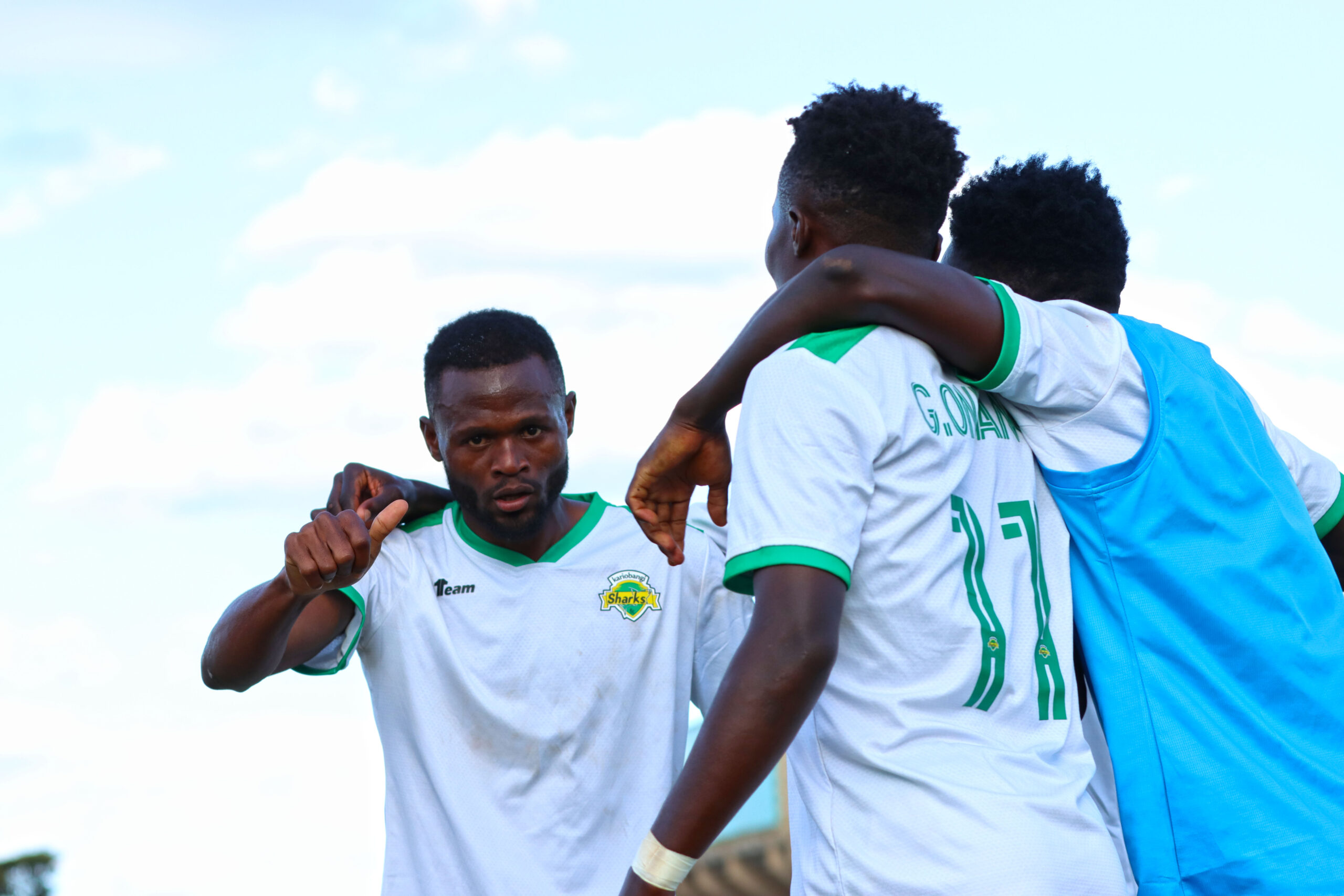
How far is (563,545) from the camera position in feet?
13.8

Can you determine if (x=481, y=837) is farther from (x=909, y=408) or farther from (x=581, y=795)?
(x=909, y=408)

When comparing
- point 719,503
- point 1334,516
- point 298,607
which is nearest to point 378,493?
point 298,607

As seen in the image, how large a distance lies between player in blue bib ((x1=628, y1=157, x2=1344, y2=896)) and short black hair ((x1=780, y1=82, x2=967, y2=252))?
0.26 meters

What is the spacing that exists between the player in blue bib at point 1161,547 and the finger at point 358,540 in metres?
0.63

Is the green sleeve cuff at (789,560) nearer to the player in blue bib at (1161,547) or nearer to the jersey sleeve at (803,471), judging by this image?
the jersey sleeve at (803,471)

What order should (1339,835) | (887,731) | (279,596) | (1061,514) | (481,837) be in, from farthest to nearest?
1. (481,837)
2. (279,596)
3. (1061,514)
4. (1339,835)
5. (887,731)

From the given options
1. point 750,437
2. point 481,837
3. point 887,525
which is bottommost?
point 481,837

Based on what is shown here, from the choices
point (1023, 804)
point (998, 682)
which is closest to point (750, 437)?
point (998, 682)

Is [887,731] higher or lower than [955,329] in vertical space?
lower

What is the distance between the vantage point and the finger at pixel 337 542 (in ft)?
9.84

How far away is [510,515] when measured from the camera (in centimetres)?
411

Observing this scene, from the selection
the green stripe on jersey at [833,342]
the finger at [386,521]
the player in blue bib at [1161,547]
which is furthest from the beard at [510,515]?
the green stripe on jersey at [833,342]

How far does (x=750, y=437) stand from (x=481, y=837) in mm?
1750

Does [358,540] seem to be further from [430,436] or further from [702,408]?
[430,436]
